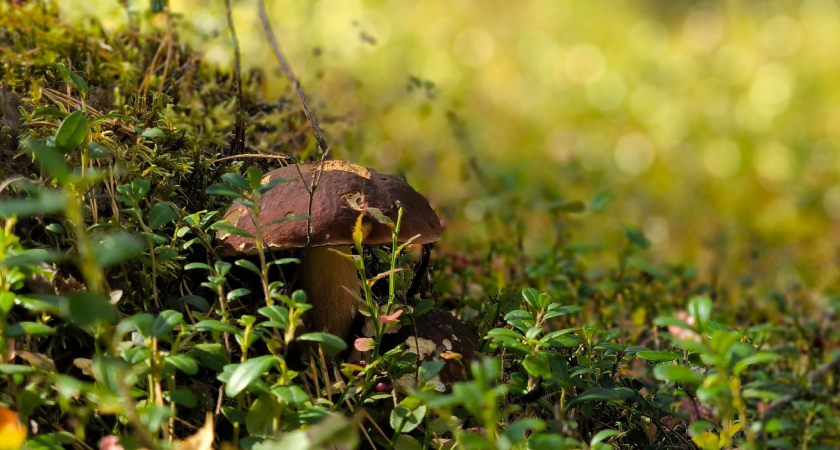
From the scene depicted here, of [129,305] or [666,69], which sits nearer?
[129,305]

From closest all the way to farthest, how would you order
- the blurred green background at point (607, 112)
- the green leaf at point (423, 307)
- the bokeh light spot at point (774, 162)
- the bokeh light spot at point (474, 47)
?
1. the green leaf at point (423, 307)
2. the blurred green background at point (607, 112)
3. the bokeh light spot at point (774, 162)
4. the bokeh light spot at point (474, 47)

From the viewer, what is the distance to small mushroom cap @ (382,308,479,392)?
1.36 meters

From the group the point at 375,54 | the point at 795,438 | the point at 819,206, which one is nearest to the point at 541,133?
the point at 375,54

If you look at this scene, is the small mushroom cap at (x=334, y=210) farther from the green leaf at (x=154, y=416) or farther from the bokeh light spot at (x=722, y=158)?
the bokeh light spot at (x=722, y=158)

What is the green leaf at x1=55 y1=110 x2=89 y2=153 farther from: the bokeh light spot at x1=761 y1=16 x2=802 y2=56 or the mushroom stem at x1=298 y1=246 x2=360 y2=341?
the bokeh light spot at x1=761 y1=16 x2=802 y2=56

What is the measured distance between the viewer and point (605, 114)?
5.69 metres

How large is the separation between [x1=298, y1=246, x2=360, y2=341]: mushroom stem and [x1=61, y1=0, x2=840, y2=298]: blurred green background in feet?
4.09

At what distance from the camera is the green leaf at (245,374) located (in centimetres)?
98

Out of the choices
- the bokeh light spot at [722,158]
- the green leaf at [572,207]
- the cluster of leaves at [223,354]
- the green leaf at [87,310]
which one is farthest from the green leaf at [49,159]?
the bokeh light spot at [722,158]

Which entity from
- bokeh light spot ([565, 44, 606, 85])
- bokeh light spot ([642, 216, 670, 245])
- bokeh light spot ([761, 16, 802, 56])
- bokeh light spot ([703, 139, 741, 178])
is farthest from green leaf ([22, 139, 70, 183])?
bokeh light spot ([761, 16, 802, 56])

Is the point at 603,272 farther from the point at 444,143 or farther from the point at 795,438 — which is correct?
the point at 444,143

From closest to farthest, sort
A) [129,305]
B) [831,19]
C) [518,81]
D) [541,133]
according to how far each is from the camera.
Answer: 1. [129,305]
2. [541,133]
3. [518,81]
4. [831,19]

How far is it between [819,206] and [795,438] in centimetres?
428

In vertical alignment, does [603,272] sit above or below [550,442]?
below
